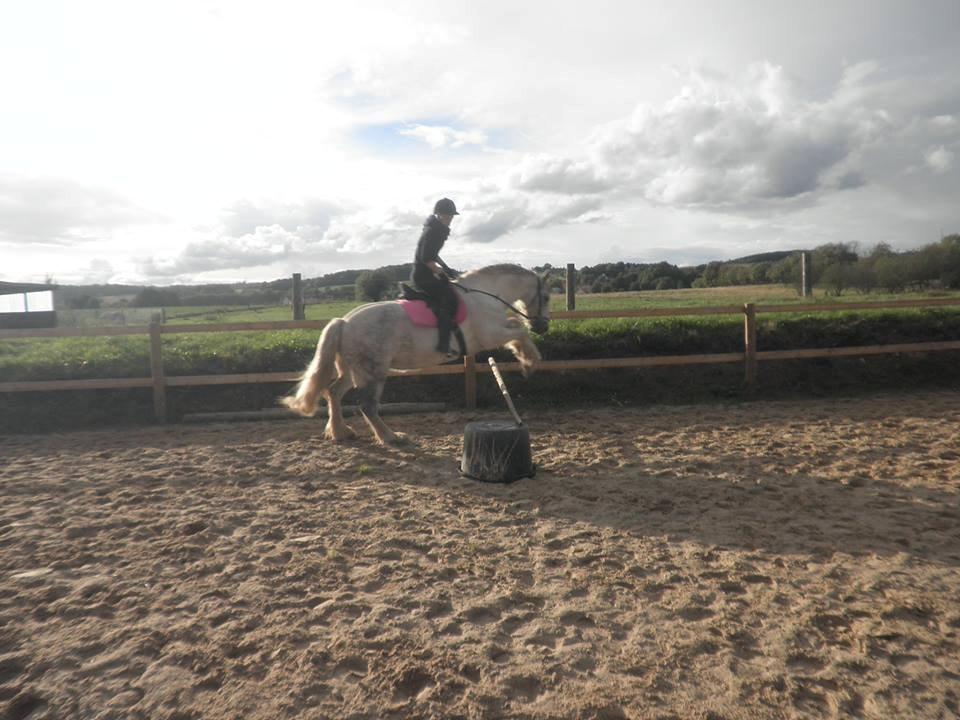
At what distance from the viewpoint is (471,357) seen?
8.70 metres

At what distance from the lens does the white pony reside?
6812 millimetres

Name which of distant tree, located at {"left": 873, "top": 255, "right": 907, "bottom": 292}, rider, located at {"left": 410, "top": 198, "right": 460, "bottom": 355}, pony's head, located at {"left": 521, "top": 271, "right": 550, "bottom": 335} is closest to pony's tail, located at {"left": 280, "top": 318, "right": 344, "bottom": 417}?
rider, located at {"left": 410, "top": 198, "right": 460, "bottom": 355}

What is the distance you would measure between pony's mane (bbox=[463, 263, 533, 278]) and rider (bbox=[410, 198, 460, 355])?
0.32 meters

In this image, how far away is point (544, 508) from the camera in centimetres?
489

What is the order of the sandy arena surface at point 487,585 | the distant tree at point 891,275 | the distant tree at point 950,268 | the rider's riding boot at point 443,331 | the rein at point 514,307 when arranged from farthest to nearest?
1. the distant tree at point 950,268
2. the distant tree at point 891,275
3. the rein at point 514,307
4. the rider's riding boot at point 443,331
5. the sandy arena surface at point 487,585

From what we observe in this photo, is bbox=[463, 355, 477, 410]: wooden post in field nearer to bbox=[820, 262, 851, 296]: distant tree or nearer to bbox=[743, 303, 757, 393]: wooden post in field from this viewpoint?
bbox=[743, 303, 757, 393]: wooden post in field

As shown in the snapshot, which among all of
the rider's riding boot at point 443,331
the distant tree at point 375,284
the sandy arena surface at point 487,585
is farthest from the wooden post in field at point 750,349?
the distant tree at point 375,284

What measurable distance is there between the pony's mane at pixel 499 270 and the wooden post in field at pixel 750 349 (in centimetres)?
394

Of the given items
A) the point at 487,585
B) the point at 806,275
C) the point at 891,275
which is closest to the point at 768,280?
the point at 891,275

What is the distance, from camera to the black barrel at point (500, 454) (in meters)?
5.53

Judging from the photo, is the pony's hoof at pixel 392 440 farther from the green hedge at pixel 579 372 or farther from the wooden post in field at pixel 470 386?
the green hedge at pixel 579 372

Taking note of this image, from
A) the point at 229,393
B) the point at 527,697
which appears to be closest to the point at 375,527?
the point at 527,697

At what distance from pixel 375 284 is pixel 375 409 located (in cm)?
543

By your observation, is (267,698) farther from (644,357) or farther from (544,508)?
(644,357)
